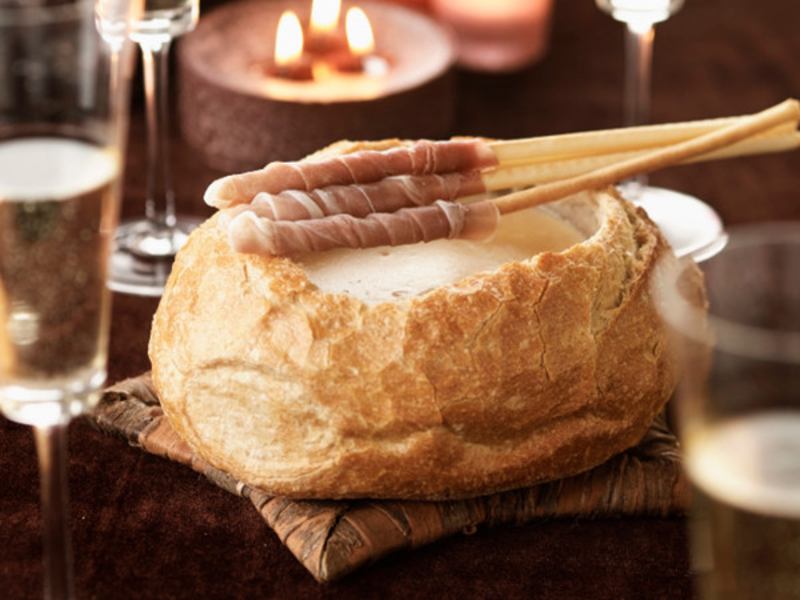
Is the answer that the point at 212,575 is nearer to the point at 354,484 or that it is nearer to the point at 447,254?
the point at 354,484

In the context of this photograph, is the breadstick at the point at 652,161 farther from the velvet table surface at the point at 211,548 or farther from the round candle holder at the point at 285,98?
the round candle holder at the point at 285,98

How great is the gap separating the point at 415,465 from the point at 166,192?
982 millimetres

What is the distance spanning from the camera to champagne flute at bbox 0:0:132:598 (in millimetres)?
1003

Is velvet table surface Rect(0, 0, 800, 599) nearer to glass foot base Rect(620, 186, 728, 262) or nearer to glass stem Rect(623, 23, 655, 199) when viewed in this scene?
glass foot base Rect(620, 186, 728, 262)

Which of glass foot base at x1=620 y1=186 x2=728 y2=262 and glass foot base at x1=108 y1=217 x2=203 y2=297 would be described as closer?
glass foot base at x1=108 y1=217 x2=203 y2=297

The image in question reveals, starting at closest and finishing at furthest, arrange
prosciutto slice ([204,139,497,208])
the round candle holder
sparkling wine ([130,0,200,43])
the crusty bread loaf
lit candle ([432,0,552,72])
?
the crusty bread loaf → prosciutto slice ([204,139,497,208]) → sparkling wine ([130,0,200,43]) → the round candle holder → lit candle ([432,0,552,72])

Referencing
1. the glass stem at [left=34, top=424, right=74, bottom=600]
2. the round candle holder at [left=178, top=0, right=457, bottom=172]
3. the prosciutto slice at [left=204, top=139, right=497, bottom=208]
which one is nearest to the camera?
the glass stem at [left=34, top=424, right=74, bottom=600]

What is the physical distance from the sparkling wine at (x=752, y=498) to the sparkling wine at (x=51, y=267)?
1.51 feet

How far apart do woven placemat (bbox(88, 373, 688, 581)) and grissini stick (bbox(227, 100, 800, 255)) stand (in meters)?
0.25

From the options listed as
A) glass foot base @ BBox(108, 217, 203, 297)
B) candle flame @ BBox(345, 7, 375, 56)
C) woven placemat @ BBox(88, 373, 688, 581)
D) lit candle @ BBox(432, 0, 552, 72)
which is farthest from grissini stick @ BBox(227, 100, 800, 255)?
lit candle @ BBox(432, 0, 552, 72)

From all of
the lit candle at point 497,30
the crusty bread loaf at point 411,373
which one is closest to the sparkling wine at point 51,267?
the crusty bread loaf at point 411,373

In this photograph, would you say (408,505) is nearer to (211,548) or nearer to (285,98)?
(211,548)

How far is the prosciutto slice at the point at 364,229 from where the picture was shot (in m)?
1.30

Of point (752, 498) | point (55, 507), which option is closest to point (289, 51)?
point (55, 507)
